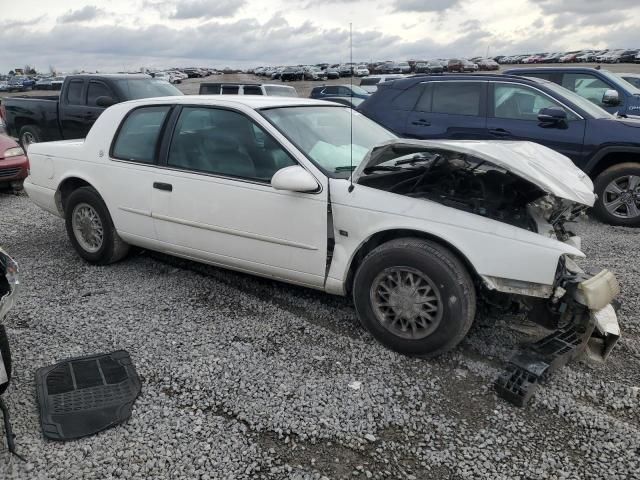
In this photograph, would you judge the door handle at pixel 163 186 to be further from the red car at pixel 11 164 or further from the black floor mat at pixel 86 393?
the red car at pixel 11 164

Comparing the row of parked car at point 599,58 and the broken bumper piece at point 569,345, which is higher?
the row of parked car at point 599,58

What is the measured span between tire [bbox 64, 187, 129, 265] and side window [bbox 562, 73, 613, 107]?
743 cm

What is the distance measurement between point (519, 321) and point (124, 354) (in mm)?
2747

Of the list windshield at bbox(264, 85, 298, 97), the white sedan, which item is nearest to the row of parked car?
windshield at bbox(264, 85, 298, 97)

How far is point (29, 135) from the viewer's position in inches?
432

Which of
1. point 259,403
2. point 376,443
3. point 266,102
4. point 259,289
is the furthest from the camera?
point 259,289

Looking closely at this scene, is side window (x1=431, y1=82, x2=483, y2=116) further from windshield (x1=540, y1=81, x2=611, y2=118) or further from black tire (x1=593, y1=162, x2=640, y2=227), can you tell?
black tire (x1=593, y1=162, x2=640, y2=227)

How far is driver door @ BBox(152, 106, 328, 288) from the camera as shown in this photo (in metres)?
3.53

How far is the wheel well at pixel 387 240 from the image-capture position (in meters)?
3.13

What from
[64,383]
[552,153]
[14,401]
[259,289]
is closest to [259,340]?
[259,289]

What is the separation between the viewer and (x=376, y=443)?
2.59 meters

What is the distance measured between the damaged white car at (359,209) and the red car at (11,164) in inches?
164

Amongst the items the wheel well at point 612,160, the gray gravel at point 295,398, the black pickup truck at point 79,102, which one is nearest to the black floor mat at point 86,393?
the gray gravel at point 295,398

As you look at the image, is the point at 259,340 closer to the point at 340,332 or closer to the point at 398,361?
the point at 340,332
